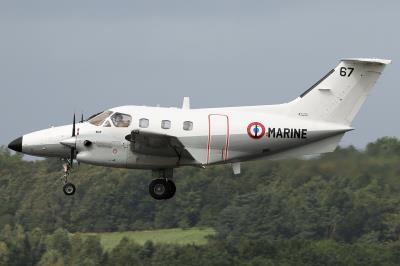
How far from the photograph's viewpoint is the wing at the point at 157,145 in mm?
46625

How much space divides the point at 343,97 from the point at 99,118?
899 cm

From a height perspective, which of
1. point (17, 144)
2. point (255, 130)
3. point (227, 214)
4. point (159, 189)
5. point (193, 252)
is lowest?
point (193, 252)

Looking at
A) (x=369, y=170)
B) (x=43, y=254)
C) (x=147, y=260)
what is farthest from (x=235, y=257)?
(x=369, y=170)

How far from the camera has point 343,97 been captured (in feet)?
158

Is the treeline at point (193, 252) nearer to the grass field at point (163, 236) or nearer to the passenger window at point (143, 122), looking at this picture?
the grass field at point (163, 236)

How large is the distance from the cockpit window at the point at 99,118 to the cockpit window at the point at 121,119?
28 cm

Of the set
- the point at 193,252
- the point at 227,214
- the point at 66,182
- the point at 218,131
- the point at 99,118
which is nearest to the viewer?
the point at 218,131

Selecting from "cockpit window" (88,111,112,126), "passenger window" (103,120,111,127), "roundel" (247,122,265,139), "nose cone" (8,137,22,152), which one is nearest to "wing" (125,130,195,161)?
"passenger window" (103,120,111,127)

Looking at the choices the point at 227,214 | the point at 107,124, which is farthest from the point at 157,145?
the point at 227,214

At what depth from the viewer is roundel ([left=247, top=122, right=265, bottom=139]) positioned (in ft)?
155

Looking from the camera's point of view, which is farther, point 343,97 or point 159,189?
point 159,189

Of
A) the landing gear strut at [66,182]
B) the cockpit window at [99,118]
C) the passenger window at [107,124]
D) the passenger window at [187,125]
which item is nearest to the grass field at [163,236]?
the landing gear strut at [66,182]

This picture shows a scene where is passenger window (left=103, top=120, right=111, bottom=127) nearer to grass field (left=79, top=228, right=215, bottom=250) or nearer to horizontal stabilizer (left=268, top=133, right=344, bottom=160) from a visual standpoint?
horizontal stabilizer (left=268, top=133, right=344, bottom=160)

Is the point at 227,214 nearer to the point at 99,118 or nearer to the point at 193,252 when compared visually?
the point at 193,252
